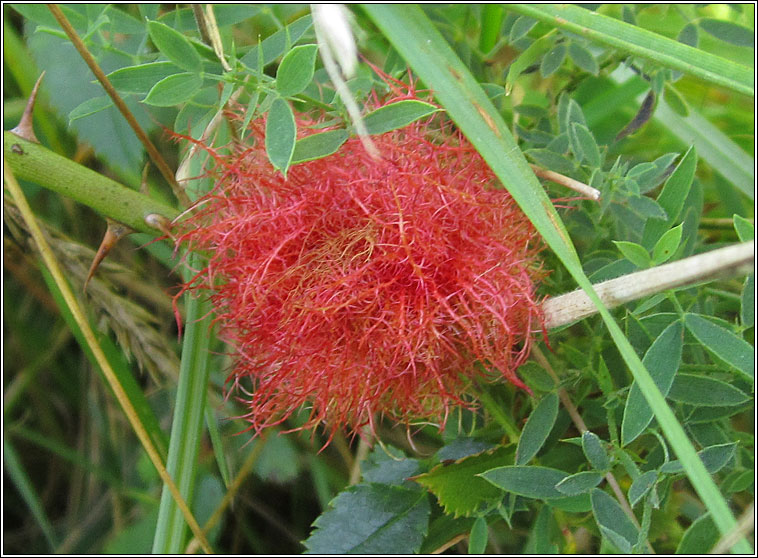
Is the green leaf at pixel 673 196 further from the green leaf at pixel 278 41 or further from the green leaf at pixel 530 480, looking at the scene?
the green leaf at pixel 278 41

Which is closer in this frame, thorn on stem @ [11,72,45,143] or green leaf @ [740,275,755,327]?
green leaf @ [740,275,755,327]

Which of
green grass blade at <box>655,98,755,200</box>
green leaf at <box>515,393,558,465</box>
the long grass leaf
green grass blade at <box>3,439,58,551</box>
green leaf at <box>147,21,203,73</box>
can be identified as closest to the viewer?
green leaf at <box>147,21,203,73</box>

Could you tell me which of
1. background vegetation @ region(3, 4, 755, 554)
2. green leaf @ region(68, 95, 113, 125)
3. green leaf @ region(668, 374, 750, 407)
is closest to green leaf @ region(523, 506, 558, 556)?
background vegetation @ region(3, 4, 755, 554)

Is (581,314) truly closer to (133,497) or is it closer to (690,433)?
(690,433)

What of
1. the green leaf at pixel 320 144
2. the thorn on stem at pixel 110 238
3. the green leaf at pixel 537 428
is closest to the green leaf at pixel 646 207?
the green leaf at pixel 537 428

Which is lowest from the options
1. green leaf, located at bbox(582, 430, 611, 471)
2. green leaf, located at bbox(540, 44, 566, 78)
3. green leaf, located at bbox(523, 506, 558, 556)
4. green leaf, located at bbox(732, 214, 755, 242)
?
green leaf, located at bbox(523, 506, 558, 556)

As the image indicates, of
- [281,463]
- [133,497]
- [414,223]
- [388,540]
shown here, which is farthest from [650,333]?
[133,497]

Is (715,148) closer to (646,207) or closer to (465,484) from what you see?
(646,207)

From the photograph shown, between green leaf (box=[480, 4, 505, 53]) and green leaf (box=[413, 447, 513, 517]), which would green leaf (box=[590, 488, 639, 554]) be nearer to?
green leaf (box=[413, 447, 513, 517])
